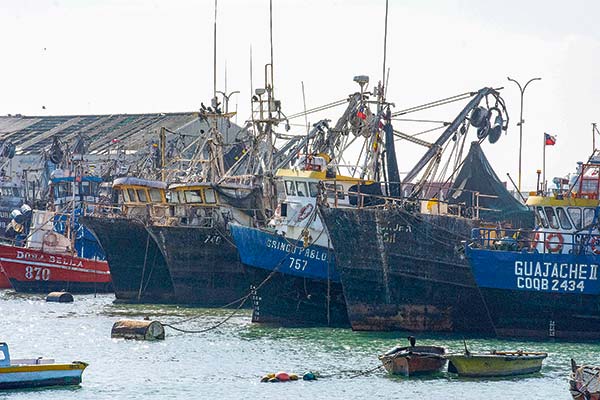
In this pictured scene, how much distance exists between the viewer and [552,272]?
44.7 metres

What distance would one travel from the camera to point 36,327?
5362 centimetres

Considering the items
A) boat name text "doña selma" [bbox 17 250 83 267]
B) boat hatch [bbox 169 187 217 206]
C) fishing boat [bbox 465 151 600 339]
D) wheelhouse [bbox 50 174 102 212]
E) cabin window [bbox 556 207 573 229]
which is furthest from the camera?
wheelhouse [bbox 50 174 102 212]

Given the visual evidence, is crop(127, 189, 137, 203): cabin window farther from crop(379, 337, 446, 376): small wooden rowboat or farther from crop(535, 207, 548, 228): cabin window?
crop(379, 337, 446, 376): small wooden rowboat

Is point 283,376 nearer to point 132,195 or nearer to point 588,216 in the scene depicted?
point 588,216

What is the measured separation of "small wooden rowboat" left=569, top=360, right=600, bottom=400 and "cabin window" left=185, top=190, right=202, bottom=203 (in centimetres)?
3161

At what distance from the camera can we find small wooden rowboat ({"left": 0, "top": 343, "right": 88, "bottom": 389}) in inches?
1438

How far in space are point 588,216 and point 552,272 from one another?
2308 millimetres

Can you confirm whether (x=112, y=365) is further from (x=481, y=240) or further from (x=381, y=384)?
(x=481, y=240)

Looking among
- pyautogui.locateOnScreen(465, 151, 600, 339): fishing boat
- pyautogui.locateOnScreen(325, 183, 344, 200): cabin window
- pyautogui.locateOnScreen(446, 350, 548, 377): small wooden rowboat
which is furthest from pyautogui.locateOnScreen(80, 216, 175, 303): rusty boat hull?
pyautogui.locateOnScreen(446, 350, 548, 377): small wooden rowboat

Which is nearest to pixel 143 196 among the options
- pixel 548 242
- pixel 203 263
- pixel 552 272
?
pixel 203 263

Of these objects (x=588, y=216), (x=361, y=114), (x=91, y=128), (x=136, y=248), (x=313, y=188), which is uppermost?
(x=91, y=128)

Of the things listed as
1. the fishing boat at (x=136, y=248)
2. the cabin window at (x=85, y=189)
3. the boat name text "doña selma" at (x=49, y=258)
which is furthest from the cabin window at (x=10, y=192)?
the fishing boat at (x=136, y=248)

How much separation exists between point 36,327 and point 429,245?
1649cm

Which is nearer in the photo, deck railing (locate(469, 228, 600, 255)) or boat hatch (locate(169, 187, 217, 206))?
deck railing (locate(469, 228, 600, 255))
